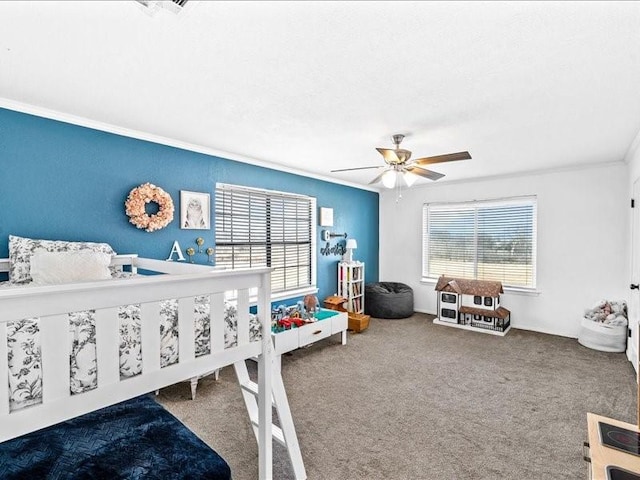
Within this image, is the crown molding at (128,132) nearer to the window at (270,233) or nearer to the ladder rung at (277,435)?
the window at (270,233)

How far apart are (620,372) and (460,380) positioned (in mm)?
1698

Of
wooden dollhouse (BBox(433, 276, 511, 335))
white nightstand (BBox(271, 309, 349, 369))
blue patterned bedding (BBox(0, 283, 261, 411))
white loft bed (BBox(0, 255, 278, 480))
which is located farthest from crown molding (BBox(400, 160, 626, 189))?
blue patterned bedding (BBox(0, 283, 261, 411))

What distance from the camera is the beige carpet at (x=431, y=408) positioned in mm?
2057

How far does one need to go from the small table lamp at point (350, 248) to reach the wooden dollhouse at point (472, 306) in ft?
4.84

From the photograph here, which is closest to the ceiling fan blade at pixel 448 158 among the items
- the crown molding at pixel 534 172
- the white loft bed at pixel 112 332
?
the white loft bed at pixel 112 332

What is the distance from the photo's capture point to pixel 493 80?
2.00 metres

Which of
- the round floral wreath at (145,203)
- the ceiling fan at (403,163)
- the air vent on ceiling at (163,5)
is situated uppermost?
the air vent on ceiling at (163,5)

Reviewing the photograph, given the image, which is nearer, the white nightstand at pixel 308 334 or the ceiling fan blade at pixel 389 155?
the ceiling fan blade at pixel 389 155

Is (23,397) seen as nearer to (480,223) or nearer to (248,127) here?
(248,127)

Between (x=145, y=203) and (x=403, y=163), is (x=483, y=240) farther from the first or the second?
(x=145, y=203)

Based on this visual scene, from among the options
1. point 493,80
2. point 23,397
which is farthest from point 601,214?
point 23,397

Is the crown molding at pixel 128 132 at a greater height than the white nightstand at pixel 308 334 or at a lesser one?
greater

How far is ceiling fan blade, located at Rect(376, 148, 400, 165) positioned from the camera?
274 cm

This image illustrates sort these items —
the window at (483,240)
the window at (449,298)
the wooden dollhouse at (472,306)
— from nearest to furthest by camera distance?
1. the wooden dollhouse at (472,306)
2. the window at (483,240)
3. the window at (449,298)
